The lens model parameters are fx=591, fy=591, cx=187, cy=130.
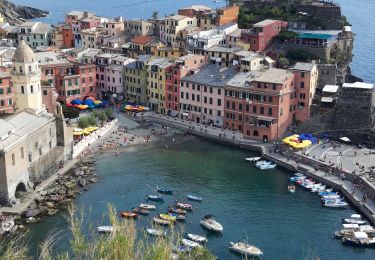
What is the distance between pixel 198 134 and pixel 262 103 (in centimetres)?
926

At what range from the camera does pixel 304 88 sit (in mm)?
73062

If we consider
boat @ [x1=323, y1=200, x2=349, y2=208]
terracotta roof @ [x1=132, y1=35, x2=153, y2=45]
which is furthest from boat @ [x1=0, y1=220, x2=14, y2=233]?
terracotta roof @ [x1=132, y1=35, x2=153, y2=45]

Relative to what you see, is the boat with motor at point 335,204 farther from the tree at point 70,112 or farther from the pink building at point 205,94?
the tree at point 70,112

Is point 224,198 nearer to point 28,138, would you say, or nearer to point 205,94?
point 28,138

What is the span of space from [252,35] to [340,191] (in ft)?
116

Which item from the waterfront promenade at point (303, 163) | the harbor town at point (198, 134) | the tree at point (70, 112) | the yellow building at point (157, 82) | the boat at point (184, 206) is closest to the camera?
the harbor town at point (198, 134)

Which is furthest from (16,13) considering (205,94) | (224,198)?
(224,198)

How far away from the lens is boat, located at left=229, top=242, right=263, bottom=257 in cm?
4588

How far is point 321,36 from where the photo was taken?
86.4 metres

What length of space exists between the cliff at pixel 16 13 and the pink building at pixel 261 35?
83026 millimetres

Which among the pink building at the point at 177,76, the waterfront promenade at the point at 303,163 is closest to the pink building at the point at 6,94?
the waterfront promenade at the point at 303,163

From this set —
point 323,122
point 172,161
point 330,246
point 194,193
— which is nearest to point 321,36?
point 323,122

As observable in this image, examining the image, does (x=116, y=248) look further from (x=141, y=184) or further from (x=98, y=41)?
(x=98, y=41)

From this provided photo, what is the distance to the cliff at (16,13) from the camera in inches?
6122
